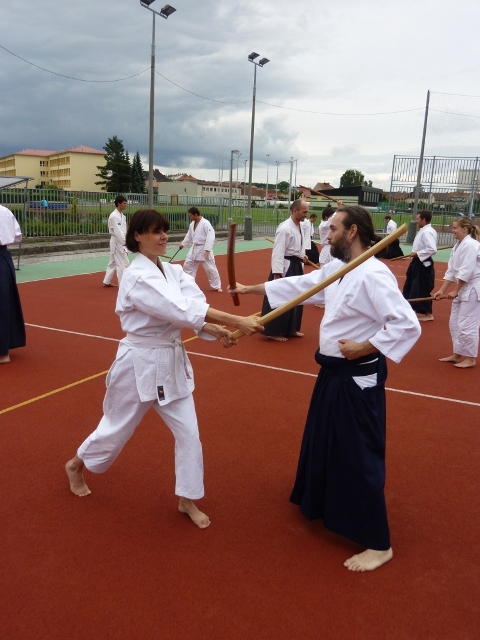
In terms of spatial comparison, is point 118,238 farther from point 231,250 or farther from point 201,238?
point 231,250

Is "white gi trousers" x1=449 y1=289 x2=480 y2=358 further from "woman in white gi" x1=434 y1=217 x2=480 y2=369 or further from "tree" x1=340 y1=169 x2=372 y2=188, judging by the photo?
"tree" x1=340 y1=169 x2=372 y2=188

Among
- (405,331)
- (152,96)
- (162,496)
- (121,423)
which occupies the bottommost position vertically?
(162,496)

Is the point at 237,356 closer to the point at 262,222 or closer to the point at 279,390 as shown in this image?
the point at 279,390

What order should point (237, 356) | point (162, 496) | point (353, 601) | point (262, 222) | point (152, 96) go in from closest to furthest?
point (353, 601)
point (162, 496)
point (237, 356)
point (152, 96)
point (262, 222)

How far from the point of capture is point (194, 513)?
10.7 feet

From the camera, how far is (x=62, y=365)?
6227mm

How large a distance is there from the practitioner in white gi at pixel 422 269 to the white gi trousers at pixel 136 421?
7488mm

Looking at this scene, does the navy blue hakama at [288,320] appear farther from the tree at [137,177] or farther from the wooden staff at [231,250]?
the tree at [137,177]

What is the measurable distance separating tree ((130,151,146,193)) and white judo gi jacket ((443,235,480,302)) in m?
65.6

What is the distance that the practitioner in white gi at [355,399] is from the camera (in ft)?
9.29

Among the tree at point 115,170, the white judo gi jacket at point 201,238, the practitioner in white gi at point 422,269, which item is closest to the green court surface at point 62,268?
the white judo gi jacket at point 201,238

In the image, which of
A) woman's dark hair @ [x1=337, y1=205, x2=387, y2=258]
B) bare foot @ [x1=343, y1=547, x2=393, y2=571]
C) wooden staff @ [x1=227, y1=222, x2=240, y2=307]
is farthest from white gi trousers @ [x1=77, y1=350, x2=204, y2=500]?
woman's dark hair @ [x1=337, y1=205, x2=387, y2=258]

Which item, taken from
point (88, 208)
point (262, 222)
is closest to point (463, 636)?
point (88, 208)

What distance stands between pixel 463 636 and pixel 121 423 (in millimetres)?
2064
